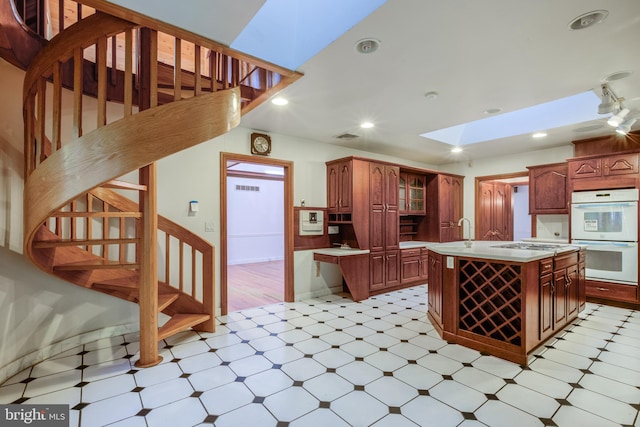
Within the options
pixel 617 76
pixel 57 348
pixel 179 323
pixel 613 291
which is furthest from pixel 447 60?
pixel 57 348

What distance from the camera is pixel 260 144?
A: 14.1ft

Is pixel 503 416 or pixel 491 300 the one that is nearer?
pixel 503 416

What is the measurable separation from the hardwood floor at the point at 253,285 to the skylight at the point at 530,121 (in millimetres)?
3626

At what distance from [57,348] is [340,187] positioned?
12.7 feet

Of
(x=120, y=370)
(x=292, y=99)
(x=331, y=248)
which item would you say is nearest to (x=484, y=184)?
(x=331, y=248)

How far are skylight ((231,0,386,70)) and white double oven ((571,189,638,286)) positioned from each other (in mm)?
4602

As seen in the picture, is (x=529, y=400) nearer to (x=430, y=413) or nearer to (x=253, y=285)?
(x=430, y=413)

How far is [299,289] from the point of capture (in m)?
4.68

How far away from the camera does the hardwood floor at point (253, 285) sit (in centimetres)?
460

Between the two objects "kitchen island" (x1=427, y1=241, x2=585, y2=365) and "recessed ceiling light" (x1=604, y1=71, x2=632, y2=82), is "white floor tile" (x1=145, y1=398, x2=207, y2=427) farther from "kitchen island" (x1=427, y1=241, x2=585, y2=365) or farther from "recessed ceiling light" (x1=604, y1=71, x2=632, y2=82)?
"recessed ceiling light" (x1=604, y1=71, x2=632, y2=82)

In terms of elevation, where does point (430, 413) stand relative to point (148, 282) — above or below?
below

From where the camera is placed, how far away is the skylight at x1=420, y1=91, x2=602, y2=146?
398 centimetres

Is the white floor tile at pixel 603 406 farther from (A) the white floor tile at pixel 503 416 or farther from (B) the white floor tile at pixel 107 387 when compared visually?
(B) the white floor tile at pixel 107 387

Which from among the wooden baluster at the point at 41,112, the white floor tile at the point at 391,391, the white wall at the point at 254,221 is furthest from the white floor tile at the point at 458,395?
the white wall at the point at 254,221
